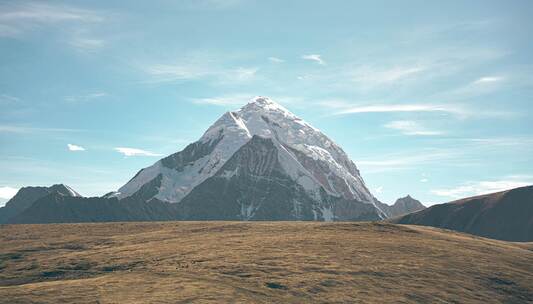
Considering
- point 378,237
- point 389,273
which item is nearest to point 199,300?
point 389,273

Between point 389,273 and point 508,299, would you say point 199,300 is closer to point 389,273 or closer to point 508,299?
point 389,273

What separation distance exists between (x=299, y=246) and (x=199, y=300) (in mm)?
59613

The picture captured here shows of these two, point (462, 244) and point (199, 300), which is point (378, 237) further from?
point (199, 300)

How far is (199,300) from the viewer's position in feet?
311

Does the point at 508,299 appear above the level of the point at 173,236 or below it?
below

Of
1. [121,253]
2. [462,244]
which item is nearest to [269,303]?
[121,253]

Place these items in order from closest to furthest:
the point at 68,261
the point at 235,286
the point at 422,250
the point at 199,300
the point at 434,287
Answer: the point at 199,300 < the point at 235,286 < the point at 434,287 < the point at 68,261 < the point at 422,250

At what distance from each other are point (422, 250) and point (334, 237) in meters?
26.2

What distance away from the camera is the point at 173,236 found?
184 meters

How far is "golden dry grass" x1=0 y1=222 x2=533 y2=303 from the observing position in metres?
102

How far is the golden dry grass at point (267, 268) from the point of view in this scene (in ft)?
336

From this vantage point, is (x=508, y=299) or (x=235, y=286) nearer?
(x=235, y=286)

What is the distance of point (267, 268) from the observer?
4813 inches

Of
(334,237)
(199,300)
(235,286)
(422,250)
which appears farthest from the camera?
(334,237)
